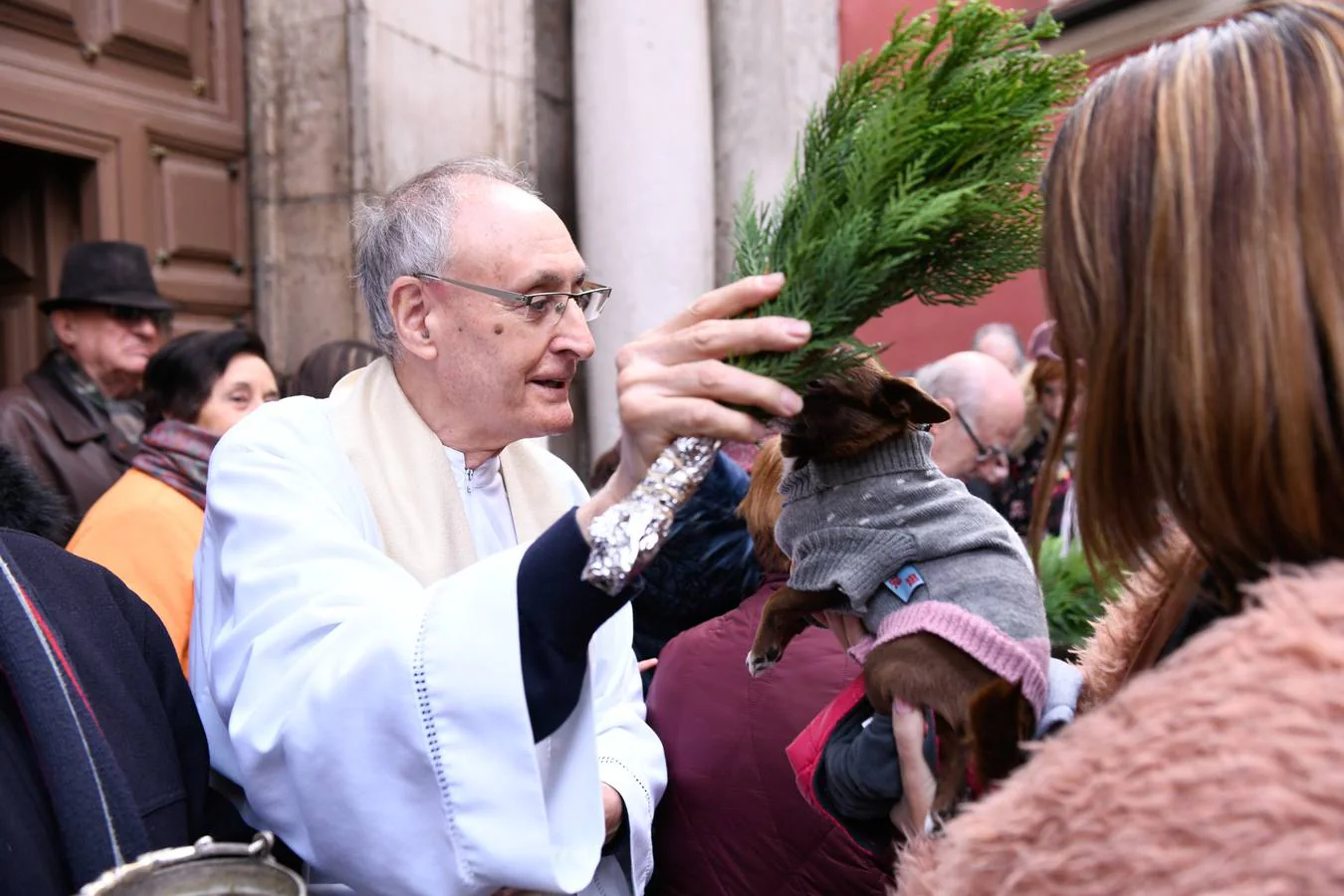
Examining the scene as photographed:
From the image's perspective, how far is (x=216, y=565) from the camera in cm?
190

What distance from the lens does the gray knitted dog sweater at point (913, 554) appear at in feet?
4.59

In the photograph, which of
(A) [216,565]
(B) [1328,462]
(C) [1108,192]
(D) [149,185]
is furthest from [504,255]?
(D) [149,185]

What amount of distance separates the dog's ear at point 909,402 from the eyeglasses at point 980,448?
248 cm

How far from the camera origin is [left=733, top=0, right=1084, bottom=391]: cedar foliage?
1241 mm

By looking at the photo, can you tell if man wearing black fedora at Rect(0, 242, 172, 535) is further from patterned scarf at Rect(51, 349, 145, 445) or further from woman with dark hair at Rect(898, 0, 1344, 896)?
→ woman with dark hair at Rect(898, 0, 1344, 896)

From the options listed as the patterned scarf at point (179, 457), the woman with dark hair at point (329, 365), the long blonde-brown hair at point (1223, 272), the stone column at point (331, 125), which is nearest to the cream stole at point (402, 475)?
the patterned scarf at point (179, 457)

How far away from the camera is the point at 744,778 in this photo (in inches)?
83.0

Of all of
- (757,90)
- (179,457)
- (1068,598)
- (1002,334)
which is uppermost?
(757,90)

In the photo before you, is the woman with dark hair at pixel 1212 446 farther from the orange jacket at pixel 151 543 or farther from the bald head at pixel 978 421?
the bald head at pixel 978 421

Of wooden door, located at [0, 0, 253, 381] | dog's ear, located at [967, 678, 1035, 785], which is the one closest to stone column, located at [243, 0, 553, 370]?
wooden door, located at [0, 0, 253, 381]

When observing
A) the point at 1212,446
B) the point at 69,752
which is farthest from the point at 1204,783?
the point at 69,752

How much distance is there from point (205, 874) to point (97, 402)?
9.61 feet

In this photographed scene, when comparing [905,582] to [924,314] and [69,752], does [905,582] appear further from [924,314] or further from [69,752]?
[924,314]

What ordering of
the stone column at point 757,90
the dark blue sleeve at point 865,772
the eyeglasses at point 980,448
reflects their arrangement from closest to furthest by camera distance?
the dark blue sleeve at point 865,772 < the eyeglasses at point 980,448 < the stone column at point 757,90
